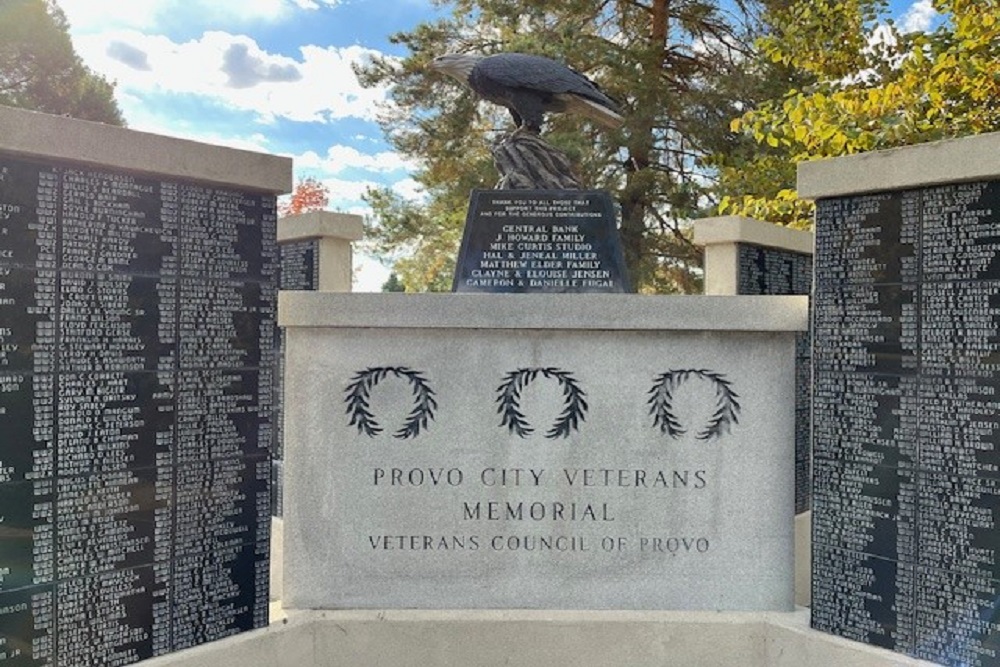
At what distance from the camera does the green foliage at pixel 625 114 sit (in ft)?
44.5

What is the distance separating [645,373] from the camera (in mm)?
4566

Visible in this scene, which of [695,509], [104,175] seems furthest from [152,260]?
[695,509]

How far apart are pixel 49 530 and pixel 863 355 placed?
4.16m

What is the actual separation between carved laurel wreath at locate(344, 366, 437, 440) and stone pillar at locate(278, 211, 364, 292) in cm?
260

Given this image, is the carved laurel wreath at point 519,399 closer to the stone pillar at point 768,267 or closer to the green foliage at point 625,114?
the stone pillar at point 768,267

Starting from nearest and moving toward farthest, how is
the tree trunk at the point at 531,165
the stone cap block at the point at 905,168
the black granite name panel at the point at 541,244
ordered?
the stone cap block at the point at 905,168 → the black granite name panel at the point at 541,244 → the tree trunk at the point at 531,165

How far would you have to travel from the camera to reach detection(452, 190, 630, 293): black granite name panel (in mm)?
5066

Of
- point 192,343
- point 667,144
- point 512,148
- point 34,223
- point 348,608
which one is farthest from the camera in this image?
point 667,144

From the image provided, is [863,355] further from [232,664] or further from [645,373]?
[232,664]

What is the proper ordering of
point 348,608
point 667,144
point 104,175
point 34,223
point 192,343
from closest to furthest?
point 34,223
point 104,175
point 192,343
point 348,608
point 667,144

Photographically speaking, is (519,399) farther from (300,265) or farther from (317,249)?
(300,265)

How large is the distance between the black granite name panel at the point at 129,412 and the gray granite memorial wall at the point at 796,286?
14.5 feet

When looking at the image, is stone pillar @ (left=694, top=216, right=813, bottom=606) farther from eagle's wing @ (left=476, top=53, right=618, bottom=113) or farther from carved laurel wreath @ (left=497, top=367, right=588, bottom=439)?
carved laurel wreath @ (left=497, top=367, right=588, bottom=439)

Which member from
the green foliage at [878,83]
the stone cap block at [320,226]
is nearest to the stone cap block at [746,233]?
the green foliage at [878,83]
